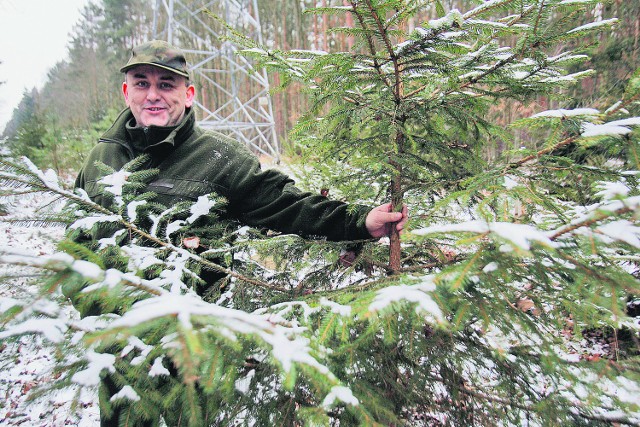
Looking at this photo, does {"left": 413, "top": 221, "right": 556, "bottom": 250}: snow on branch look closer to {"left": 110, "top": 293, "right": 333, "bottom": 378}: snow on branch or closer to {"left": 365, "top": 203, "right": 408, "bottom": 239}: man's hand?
{"left": 110, "top": 293, "right": 333, "bottom": 378}: snow on branch

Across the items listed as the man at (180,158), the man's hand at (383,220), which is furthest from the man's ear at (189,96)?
the man's hand at (383,220)

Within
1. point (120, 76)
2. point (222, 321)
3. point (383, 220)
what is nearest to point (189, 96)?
point (383, 220)

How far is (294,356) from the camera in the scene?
73 cm

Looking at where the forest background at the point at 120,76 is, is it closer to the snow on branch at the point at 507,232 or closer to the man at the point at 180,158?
the snow on branch at the point at 507,232

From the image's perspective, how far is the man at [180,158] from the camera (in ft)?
6.24

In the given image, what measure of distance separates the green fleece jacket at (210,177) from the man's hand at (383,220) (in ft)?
0.53

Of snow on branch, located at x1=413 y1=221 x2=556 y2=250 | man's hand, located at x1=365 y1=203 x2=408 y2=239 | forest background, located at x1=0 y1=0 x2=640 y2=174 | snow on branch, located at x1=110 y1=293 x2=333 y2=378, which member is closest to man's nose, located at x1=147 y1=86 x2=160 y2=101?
man's hand, located at x1=365 y1=203 x2=408 y2=239

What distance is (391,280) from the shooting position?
4.52 feet

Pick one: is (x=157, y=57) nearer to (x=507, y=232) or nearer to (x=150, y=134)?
(x=150, y=134)

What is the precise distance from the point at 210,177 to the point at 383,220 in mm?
1039

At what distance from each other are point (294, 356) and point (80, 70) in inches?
1178

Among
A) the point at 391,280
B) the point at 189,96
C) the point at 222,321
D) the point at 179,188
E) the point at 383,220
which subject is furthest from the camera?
the point at 189,96

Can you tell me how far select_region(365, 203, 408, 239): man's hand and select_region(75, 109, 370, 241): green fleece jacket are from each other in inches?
6.4

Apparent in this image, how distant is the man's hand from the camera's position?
1.59 meters
